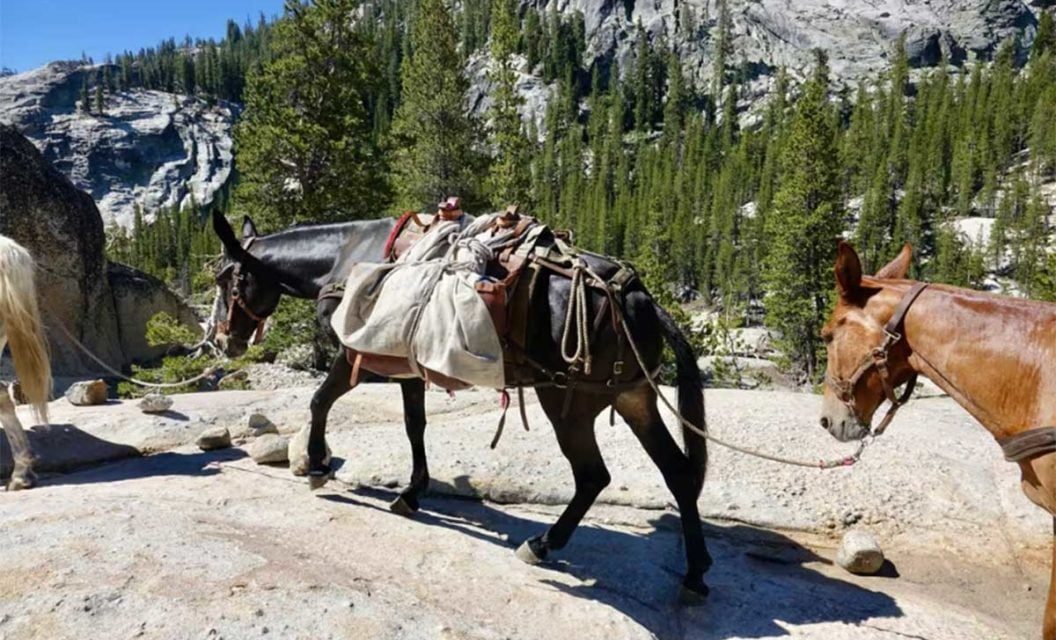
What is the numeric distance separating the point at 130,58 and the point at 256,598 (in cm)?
18870

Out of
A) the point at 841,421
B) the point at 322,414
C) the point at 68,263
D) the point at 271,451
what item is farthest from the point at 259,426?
the point at 68,263

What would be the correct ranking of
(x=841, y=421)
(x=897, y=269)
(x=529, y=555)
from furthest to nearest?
(x=529, y=555) < (x=897, y=269) < (x=841, y=421)

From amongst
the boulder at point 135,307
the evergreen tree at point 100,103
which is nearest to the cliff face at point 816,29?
the evergreen tree at point 100,103

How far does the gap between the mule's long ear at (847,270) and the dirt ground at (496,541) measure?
1.89 metres

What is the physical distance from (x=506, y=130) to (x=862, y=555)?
24471 mm

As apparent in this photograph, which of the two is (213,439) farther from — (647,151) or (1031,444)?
(647,151)

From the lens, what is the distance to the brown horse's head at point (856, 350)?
3.11 meters

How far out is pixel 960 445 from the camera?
223 inches

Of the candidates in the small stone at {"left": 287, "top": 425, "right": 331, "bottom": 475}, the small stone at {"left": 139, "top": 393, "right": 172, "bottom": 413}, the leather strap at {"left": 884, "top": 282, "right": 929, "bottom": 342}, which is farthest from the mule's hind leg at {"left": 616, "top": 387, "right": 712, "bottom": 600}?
the small stone at {"left": 139, "top": 393, "right": 172, "bottom": 413}

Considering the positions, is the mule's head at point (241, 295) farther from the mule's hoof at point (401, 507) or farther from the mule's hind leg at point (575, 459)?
the mule's hind leg at point (575, 459)

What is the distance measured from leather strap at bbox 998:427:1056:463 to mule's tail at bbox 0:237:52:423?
6324 mm

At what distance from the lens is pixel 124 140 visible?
124m

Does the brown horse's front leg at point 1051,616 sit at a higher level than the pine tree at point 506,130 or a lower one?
lower

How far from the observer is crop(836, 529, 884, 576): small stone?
423cm
